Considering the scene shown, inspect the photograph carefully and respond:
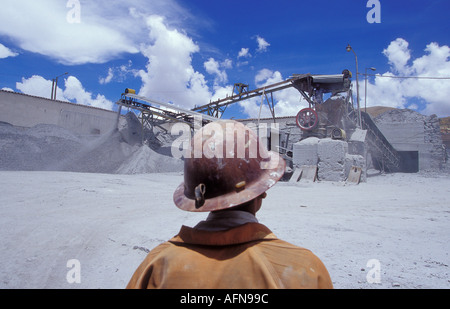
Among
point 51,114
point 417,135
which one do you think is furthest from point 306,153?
point 51,114

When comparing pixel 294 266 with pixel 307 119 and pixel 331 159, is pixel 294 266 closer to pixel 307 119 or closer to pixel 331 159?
pixel 331 159

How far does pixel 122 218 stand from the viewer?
4.62 m

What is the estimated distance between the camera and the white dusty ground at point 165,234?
2.62 metres

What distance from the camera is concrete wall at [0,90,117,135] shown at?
72.3ft

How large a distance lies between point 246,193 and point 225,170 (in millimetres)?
121

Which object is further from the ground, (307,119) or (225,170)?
(307,119)

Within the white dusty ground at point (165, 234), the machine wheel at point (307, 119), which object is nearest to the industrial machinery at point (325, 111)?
the machine wheel at point (307, 119)

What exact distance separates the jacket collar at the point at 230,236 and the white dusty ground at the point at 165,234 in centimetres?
182

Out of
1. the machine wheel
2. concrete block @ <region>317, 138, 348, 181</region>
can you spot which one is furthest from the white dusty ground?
the machine wheel

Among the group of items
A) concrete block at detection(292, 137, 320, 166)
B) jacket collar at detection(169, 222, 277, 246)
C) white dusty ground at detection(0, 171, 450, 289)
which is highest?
concrete block at detection(292, 137, 320, 166)

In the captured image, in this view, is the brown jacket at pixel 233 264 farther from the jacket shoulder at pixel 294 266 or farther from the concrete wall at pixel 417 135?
the concrete wall at pixel 417 135

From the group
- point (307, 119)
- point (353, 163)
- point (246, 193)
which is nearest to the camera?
point (246, 193)

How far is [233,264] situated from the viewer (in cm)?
84

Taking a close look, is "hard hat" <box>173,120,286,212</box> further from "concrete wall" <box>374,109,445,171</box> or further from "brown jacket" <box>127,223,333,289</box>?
"concrete wall" <box>374,109,445,171</box>
